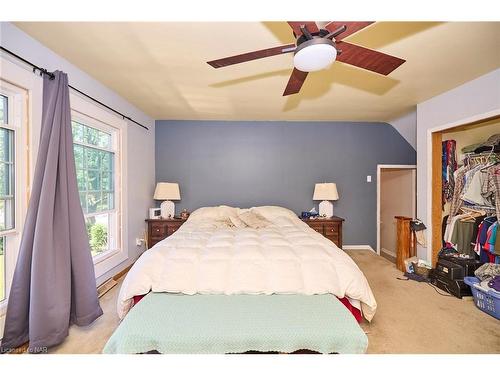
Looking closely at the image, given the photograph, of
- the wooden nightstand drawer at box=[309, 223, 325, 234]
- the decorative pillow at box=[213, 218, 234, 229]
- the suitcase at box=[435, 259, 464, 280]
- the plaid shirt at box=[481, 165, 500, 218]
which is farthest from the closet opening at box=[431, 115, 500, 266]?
the decorative pillow at box=[213, 218, 234, 229]

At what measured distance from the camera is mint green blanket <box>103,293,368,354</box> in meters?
1.24

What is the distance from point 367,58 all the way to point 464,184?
103 inches

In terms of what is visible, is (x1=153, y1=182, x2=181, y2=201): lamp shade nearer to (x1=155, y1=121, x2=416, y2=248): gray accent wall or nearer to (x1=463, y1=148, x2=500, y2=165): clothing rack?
(x1=155, y1=121, x2=416, y2=248): gray accent wall

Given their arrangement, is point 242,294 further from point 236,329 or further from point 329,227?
point 329,227

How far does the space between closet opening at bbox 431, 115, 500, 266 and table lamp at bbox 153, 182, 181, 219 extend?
3.77m

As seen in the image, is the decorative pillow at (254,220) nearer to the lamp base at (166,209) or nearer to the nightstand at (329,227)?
the nightstand at (329,227)

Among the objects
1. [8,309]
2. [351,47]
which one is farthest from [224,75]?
[8,309]

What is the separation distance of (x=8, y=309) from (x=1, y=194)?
0.82 meters

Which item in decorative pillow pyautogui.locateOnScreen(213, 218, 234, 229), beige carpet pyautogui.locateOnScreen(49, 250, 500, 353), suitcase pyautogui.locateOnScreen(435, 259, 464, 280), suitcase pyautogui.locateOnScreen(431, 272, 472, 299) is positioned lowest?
beige carpet pyautogui.locateOnScreen(49, 250, 500, 353)

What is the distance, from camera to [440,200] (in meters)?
3.01

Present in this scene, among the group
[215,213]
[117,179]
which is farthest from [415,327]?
[117,179]

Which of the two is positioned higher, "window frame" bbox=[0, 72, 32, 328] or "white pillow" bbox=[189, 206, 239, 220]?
"window frame" bbox=[0, 72, 32, 328]

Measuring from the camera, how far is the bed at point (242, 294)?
126 centimetres
